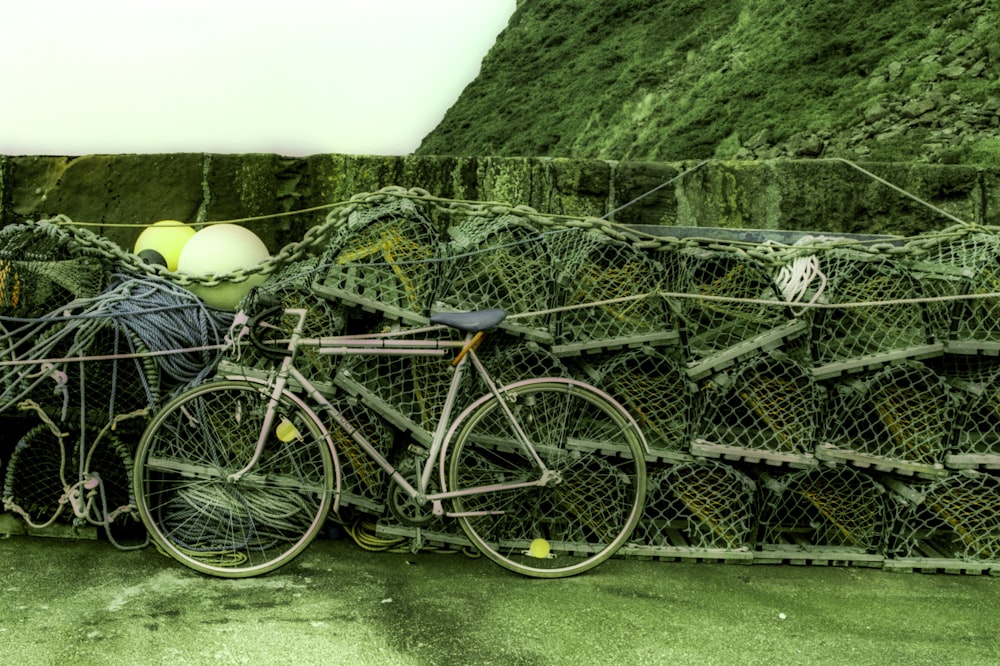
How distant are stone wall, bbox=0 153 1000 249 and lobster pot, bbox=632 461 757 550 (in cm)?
197

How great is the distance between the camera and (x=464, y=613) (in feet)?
11.8

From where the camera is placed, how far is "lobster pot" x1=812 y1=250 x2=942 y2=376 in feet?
13.7

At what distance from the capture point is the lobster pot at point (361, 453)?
4137 mm

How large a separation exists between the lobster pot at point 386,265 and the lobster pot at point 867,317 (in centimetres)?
189

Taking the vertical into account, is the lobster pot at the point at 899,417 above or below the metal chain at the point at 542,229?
below

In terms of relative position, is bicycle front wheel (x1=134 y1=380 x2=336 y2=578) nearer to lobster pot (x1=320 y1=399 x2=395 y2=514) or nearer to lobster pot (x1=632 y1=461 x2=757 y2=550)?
lobster pot (x1=320 y1=399 x2=395 y2=514)

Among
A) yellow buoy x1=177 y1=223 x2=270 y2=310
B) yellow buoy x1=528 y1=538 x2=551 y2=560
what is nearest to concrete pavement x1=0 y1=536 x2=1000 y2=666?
yellow buoy x1=528 y1=538 x2=551 y2=560

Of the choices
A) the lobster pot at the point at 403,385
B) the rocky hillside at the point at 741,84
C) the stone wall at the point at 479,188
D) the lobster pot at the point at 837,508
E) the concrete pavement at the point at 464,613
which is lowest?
the concrete pavement at the point at 464,613

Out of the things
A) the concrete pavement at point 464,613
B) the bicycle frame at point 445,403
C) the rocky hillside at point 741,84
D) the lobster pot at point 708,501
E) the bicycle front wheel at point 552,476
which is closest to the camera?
the concrete pavement at point 464,613

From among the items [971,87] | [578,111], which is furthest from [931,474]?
[578,111]

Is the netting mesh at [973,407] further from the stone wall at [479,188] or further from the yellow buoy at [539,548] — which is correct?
the yellow buoy at [539,548]

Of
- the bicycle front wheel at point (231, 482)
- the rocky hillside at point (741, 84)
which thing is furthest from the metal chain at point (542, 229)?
the rocky hillside at point (741, 84)

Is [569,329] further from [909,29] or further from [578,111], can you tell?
[578,111]

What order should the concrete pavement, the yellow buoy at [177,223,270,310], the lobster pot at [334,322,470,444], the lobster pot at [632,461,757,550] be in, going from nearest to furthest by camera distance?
the concrete pavement
the lobster pot at [334,322,470,444]
the lobster pot at [632,461,757,550]
the yellow buoy at [177,223,270,310]
